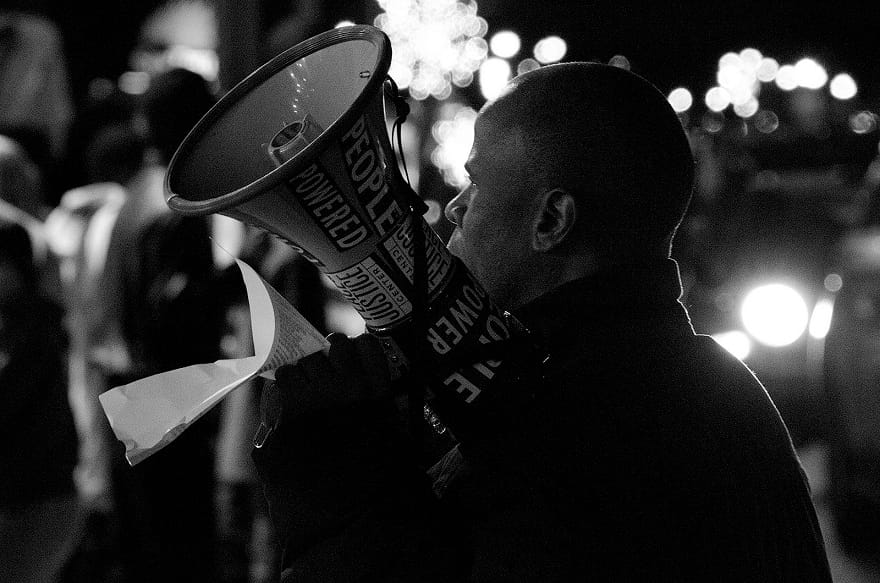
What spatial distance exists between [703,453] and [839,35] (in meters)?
18.1

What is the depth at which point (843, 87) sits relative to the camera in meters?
24.4

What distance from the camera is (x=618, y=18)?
9961 mm

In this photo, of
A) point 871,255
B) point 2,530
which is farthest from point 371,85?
point 871,255

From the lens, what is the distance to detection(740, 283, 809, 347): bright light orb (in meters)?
6.87

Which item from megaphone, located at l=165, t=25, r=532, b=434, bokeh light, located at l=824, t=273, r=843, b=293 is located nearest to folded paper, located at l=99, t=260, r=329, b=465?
megaphone, located at l=165, t=25, r=532, b=434

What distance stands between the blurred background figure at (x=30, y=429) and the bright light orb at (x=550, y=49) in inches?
380

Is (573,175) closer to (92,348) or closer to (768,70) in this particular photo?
(92,348)

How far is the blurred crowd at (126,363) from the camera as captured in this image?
3.79m

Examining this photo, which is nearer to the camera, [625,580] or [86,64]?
[625,580]

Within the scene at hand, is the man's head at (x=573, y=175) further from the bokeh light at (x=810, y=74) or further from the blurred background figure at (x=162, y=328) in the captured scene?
the bokeh light at (x=810, y=74)

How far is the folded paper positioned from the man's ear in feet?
1.25

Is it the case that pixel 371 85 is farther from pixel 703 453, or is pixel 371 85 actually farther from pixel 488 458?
pixel 703 453

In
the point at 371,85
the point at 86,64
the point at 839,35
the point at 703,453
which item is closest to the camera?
the point at 371,85

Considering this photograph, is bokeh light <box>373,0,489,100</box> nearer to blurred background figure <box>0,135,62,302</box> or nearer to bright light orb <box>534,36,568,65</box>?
bright light orb <box>534,36,568,65</box>
